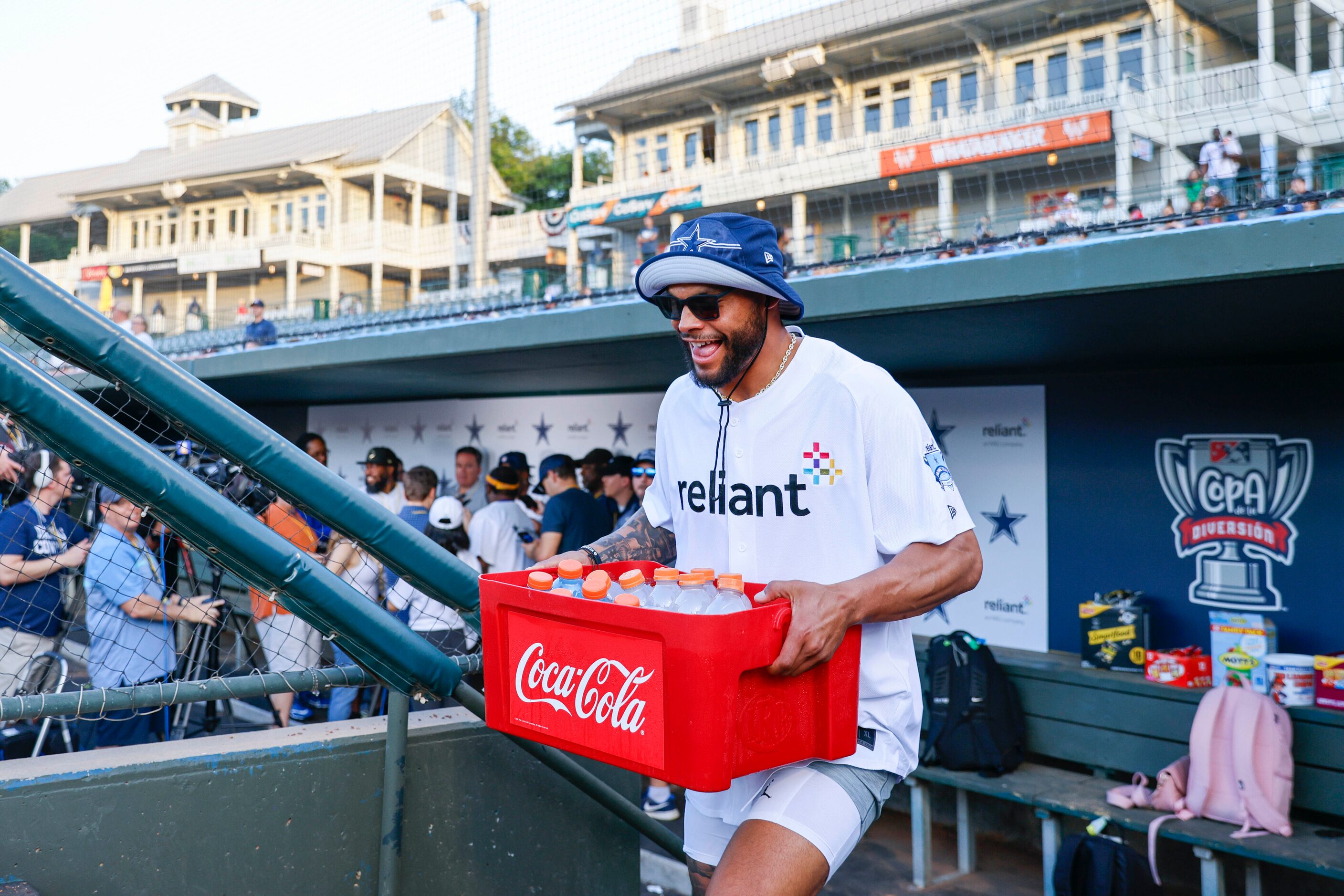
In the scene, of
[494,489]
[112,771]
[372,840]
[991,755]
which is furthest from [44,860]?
[494,489]

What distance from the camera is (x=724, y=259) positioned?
1974 mm

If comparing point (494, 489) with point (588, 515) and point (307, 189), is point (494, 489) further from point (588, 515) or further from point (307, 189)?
point (307, 189)

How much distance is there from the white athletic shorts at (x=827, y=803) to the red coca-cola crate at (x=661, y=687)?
0.07 metres

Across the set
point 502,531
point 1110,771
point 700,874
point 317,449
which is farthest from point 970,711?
point 317,449

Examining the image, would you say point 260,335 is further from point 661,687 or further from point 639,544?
point 661,687

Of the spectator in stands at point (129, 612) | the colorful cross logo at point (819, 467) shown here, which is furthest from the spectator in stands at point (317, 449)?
the colorful cross logo at point (819, 467)

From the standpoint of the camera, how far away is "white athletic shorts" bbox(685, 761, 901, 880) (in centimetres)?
179

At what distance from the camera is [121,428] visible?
177 cm

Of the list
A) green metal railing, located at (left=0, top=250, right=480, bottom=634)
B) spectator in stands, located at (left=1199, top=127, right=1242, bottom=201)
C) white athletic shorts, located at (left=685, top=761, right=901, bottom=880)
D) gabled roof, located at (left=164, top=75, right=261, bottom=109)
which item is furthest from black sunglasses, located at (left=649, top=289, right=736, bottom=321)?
gabled roof, located at (left=164, top=75, right=261, bottom=109)

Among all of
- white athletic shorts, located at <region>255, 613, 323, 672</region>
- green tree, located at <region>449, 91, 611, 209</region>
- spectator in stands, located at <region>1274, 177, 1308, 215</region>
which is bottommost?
white athletic shorts, located at <region>255, 613, 323, 672</region>

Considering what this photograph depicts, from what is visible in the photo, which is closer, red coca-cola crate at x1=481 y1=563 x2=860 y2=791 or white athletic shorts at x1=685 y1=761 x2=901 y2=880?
red coca-cola crate at x1=481 y1=563 x2=860 y2=791

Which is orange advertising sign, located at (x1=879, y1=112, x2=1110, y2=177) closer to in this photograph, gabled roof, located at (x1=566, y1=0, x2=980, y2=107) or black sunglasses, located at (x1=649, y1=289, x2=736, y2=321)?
gabled roof, located at (x1=566, y1=0, x2=980, y2=107)

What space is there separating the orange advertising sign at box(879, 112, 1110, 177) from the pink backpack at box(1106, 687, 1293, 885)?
4.74m

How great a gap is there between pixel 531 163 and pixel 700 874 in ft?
143
